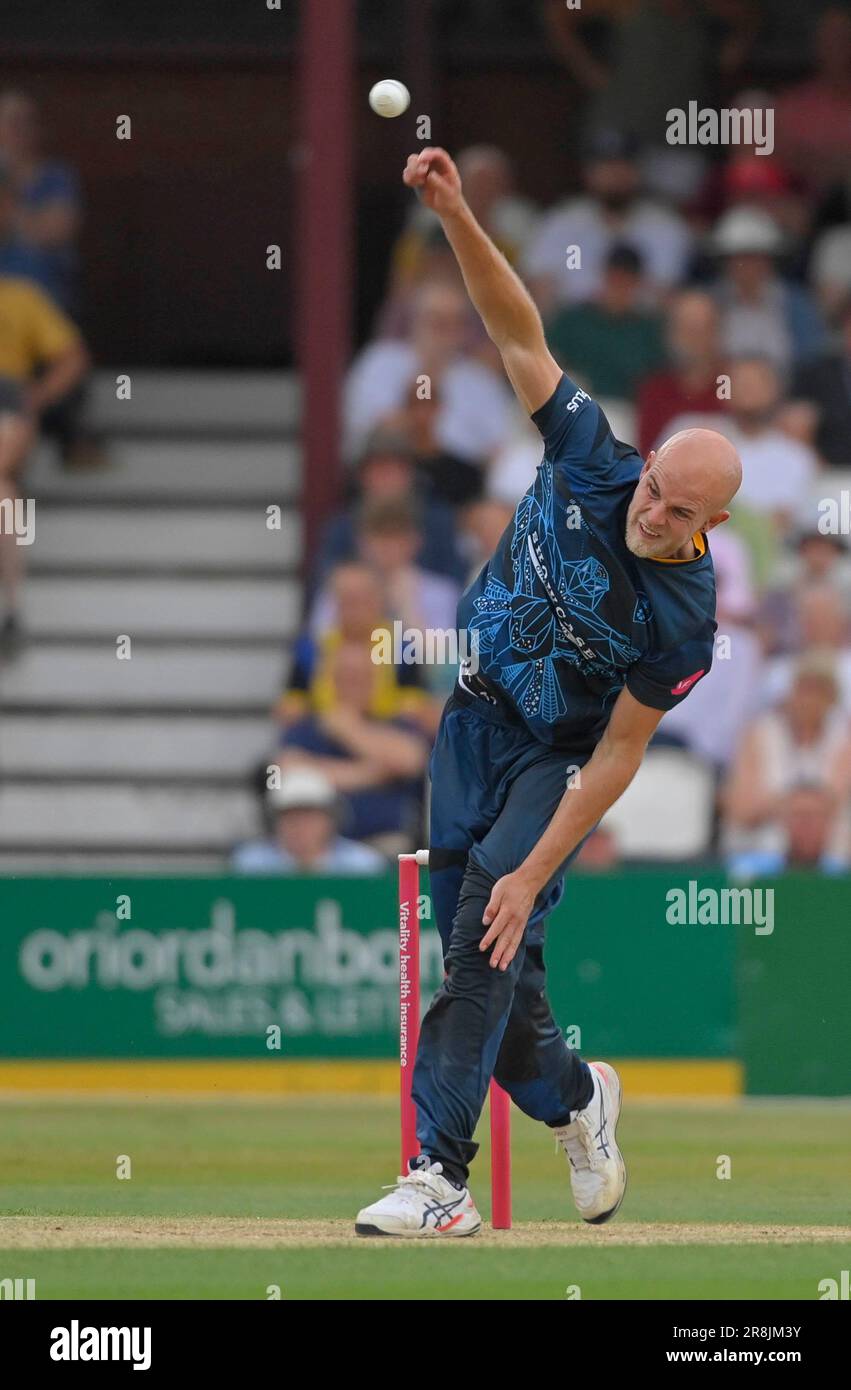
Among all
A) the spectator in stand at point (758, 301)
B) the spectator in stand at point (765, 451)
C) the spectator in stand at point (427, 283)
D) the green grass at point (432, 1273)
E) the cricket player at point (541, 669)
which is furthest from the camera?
the spectator in stand at point (427, 283)

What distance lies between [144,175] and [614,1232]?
10970 mm

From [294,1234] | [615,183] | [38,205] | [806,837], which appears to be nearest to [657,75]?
[615,183]

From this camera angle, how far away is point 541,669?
662 cm

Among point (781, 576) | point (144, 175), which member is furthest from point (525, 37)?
point (781, 576)

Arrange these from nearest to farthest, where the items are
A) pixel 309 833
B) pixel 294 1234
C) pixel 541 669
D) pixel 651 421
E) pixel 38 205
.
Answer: pixel 541 669, pixel 294 1234, pixel 309 833, pixel 651 421, pixel 38 205

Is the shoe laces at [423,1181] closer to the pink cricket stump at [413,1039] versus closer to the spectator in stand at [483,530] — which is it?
the pink cricket stump at [413,1039]

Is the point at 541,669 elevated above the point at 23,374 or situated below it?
below

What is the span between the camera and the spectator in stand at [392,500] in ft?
42.7

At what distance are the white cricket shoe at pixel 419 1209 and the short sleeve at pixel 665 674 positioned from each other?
1.27 metres

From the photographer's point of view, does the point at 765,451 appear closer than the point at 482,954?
No

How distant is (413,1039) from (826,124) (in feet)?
31.4

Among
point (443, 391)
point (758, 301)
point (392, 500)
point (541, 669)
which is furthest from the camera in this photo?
point (758, 301)

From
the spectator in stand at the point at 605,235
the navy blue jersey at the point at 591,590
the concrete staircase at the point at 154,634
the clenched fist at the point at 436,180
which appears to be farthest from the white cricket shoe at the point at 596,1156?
the spectator in stand at the point at 605,235

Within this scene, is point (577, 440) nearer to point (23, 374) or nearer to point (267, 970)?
point (267, 970)
